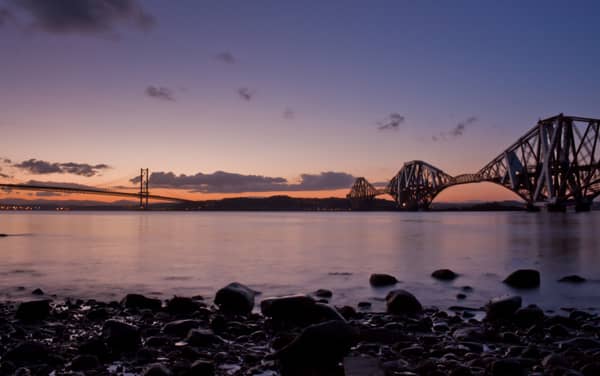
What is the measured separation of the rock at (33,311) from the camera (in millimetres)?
6609

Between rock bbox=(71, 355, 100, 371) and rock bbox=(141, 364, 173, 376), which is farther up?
rock bbox=(141, 364, 173, 376)

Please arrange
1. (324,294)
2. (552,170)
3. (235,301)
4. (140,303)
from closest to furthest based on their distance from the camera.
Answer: (235,301) → (140,303) → (324,294) → (552,170)

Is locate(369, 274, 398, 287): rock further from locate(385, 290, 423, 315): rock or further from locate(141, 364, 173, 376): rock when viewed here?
locate(141, 364, 173, 376): rock

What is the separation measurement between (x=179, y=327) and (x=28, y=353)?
5.60 feet

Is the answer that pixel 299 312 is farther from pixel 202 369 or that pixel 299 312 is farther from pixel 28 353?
pixel 28 353

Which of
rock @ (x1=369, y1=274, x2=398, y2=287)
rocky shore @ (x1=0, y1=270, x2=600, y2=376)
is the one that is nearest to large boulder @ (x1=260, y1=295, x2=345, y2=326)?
rocky shore @ (x1=0, y1=270, x2=600, y2=376)

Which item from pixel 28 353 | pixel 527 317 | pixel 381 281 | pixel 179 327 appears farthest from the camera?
pixel 381 281

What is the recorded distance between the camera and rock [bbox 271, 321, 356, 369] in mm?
4410

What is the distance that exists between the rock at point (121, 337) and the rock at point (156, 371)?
3.14 feet

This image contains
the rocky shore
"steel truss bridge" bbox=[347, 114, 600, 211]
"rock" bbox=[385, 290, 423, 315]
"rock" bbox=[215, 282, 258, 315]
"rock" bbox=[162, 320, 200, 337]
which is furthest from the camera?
"steel truss bridge" bbox=[347, 114, 600, 211]

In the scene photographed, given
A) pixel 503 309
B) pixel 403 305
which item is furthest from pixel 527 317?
pixel 403 305

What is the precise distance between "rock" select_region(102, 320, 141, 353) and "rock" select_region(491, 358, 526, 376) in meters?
3.68

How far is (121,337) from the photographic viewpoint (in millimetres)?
5070

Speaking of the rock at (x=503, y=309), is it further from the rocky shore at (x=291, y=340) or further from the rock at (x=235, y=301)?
the rock at (x=235, y=301)
